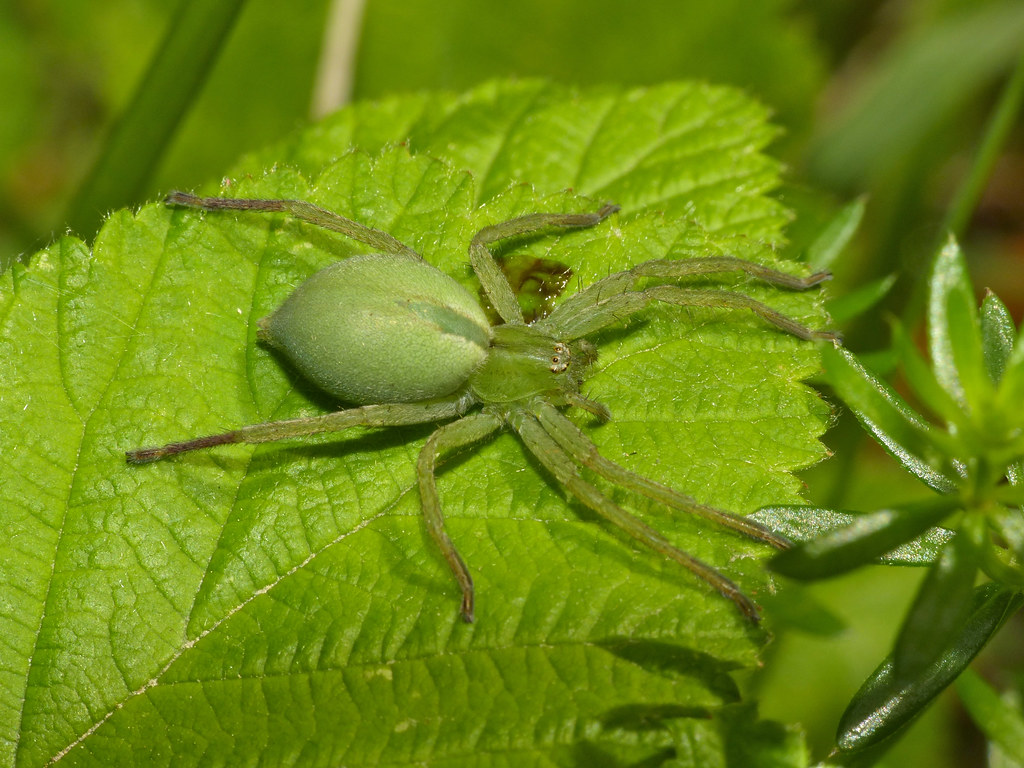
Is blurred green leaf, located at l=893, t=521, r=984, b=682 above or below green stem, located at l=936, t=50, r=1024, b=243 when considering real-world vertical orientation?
below

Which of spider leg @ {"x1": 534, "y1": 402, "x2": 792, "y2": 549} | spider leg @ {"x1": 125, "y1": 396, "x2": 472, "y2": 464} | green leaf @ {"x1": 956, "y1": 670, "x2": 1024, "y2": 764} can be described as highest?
spider leg @ {"x1": 125, "y1": 396, "x2": 472, "y2": 464}

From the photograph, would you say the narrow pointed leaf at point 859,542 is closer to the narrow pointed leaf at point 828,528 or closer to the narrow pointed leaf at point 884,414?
the narrow pointed leaf at point 884,414

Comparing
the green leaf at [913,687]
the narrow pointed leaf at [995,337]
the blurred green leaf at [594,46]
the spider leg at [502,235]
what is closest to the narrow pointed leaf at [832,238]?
the spider leg at [502,235]

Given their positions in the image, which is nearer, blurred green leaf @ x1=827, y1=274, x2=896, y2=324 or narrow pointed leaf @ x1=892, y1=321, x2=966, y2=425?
narrow pointed leaf @ x1=892, y1=321, x2=966, y2=425

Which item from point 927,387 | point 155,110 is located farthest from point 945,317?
point 155,110

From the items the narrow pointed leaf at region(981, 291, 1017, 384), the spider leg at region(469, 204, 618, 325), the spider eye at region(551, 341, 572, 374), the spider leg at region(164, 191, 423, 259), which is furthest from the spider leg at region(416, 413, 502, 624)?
the narrow pointed leaf at region(981, 291, 1017, 384)

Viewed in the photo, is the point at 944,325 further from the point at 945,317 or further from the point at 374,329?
the point at 374,329

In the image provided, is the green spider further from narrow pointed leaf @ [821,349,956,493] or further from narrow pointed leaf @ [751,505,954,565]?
narrow pointed leaf @ [821,349,956,493]
